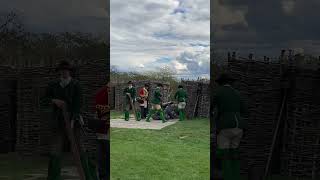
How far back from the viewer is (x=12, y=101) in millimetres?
6875

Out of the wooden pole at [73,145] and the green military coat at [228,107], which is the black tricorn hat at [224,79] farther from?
the wooden pole at [73,145]

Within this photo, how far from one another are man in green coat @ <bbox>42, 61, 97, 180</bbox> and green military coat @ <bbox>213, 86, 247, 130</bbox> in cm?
174

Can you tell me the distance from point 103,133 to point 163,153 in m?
4.39

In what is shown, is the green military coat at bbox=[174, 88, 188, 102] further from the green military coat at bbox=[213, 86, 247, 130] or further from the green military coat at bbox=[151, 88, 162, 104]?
the green military coat at bbox=[213, 86, 247, 130]

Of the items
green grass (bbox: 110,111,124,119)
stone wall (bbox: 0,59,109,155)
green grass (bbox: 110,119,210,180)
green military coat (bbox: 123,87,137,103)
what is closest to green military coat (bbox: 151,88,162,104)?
green military coat (bbox: 123,87,137,103)

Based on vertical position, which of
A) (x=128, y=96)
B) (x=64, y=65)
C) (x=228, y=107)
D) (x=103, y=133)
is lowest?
(x=103, y=133)

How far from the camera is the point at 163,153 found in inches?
441

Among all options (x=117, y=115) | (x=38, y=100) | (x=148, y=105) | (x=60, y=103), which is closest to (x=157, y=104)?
(x=148, y=105)

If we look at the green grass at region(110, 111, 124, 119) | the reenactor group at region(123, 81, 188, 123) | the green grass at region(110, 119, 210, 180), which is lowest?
the green grass at region(110, 119, 210, 180)

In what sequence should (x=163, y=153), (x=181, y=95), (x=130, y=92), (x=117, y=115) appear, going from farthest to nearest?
(x=117, y=115), (x=130, y=92), (x=181, y=95), (x=163, y=153)

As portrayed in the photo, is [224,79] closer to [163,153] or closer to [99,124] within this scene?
[99,124]

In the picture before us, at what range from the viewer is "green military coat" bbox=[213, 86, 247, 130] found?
6684 mm

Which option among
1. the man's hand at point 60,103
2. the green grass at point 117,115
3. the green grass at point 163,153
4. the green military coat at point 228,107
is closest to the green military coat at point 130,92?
the green grass at point 117,115

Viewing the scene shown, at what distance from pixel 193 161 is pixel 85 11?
4.52 m
